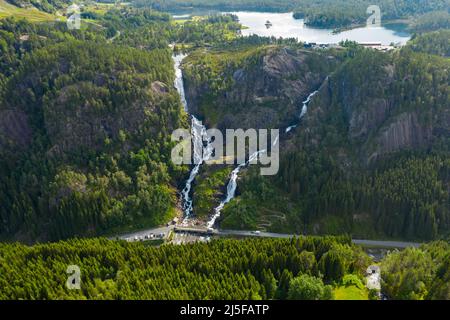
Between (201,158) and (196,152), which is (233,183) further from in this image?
(196,152)

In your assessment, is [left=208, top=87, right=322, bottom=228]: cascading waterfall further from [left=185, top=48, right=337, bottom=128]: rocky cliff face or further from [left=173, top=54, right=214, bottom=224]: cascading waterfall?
[left=173, top=54, right=214, bottom=224]: cascading waterfall

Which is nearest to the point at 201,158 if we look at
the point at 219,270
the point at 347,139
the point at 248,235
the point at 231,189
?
the point at 231,189

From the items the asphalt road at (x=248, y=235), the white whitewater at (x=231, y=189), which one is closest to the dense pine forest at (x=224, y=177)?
the asphalt road at (x=248, y=235)

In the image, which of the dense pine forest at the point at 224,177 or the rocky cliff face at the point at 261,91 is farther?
the rocky cliff face at the point at 261,91

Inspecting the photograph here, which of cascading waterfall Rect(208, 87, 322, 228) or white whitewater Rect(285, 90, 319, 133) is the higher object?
white whitewater Rect(285, 90, 319, 133)

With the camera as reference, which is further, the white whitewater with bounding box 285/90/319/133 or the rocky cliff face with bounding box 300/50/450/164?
the white whitewater with bounding box 285/90/319/133

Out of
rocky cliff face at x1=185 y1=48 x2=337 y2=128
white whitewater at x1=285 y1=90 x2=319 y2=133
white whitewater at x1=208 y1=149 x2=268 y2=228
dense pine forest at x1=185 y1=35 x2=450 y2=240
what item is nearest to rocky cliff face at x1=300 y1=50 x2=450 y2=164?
dense pine forest at x1=185 y1=35 x2=450 y2=240


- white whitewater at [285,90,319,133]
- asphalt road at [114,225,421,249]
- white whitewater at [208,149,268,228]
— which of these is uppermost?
white whitewater at [285,90,319,133]

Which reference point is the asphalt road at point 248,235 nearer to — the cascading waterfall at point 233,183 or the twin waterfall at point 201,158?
the twin waterfall at point 201,158
